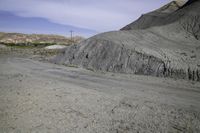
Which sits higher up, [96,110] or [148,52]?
[148,52]

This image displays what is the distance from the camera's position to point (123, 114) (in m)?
8.84

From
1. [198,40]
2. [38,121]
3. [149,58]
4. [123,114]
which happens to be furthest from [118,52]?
[38,121]

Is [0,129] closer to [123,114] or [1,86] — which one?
[123,114]

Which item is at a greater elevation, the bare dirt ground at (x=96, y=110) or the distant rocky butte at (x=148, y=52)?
the distant rocky butte at (x=148, y=52)

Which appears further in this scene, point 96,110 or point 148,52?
point 148,52

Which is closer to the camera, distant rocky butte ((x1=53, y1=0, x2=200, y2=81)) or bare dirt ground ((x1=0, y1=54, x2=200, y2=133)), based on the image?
bare dirt ground ((x1=0, y1=54, x2=200, y2=133))

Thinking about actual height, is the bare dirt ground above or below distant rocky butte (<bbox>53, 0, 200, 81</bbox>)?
below

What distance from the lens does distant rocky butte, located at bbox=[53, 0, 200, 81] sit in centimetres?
2048

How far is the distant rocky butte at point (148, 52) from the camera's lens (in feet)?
67.2

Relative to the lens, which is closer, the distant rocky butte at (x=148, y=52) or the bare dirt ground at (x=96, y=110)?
the bare dirt ground at (x=96, y=110)

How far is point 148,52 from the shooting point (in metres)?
23.3

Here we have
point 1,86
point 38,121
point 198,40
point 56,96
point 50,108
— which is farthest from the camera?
point 198,40

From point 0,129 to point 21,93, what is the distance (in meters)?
4.57

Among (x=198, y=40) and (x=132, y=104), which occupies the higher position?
(x=198, y=40)
